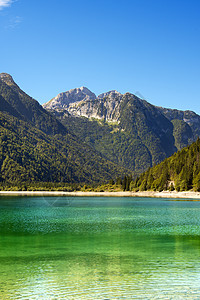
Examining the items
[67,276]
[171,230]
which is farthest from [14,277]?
[171,230]

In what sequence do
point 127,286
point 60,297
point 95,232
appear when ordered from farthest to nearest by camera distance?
point 95,232 < point 127,286 < point 60,297

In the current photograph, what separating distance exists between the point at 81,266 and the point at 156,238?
19.0 metres

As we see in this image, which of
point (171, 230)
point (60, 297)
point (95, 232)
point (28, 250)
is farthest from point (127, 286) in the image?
point (171, 230)

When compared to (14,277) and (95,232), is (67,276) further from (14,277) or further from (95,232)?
(95,232)

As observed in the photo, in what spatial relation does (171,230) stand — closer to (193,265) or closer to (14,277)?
(193,265)

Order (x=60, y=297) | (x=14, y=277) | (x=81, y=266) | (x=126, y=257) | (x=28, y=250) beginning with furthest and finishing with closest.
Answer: (x=28, y=250), (x=126, y=257), (x=81, y=266), (x=14, y=277), (x=60, y=297)

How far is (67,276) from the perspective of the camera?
87.6 feet

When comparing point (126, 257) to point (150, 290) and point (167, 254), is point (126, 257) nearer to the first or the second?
point (167, 254)

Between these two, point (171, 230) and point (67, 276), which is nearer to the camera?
point (67, 276)

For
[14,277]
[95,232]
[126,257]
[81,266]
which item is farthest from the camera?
[95,232]

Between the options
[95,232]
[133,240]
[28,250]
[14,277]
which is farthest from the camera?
[95,232]

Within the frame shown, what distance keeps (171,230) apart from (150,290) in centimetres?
3475

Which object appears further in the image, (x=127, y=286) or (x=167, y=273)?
(x=167, y=273)

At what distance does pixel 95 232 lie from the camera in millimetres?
53625
